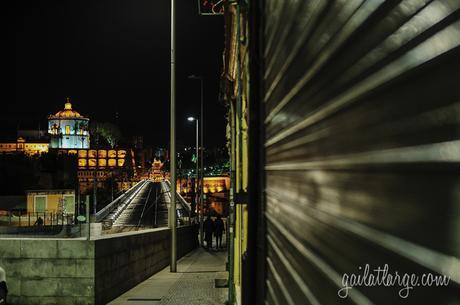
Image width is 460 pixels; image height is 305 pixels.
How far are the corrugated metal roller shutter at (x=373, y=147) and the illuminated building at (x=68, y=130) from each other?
153 m

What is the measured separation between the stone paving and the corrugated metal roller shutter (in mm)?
8401

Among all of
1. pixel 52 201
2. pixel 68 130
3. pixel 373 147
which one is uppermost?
pixel 68 130

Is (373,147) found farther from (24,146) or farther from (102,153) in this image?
(24,146)

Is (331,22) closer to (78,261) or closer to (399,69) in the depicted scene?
(399,69)

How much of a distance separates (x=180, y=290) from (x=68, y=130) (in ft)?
495

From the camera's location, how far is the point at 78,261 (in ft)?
34.6

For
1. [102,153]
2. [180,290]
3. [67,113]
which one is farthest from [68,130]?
[180,290]

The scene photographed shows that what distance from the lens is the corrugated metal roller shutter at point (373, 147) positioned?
1165mm

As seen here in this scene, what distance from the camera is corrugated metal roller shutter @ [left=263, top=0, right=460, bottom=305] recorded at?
1165mm

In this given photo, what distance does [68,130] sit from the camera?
15662 centimetres

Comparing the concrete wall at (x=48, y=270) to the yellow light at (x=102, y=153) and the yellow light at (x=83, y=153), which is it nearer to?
the yellow light at (x=83, y=153)

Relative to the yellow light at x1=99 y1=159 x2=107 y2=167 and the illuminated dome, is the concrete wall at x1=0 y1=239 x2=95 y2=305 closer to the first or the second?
the yellow light at x1=99 y1=159 x2=107 y2=167

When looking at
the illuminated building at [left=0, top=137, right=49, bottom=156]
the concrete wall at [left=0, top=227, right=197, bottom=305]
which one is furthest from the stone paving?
the illuminated building at [left=0, top=137, right=49, bottom=156]

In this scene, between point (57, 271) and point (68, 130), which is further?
point (68, 130)
